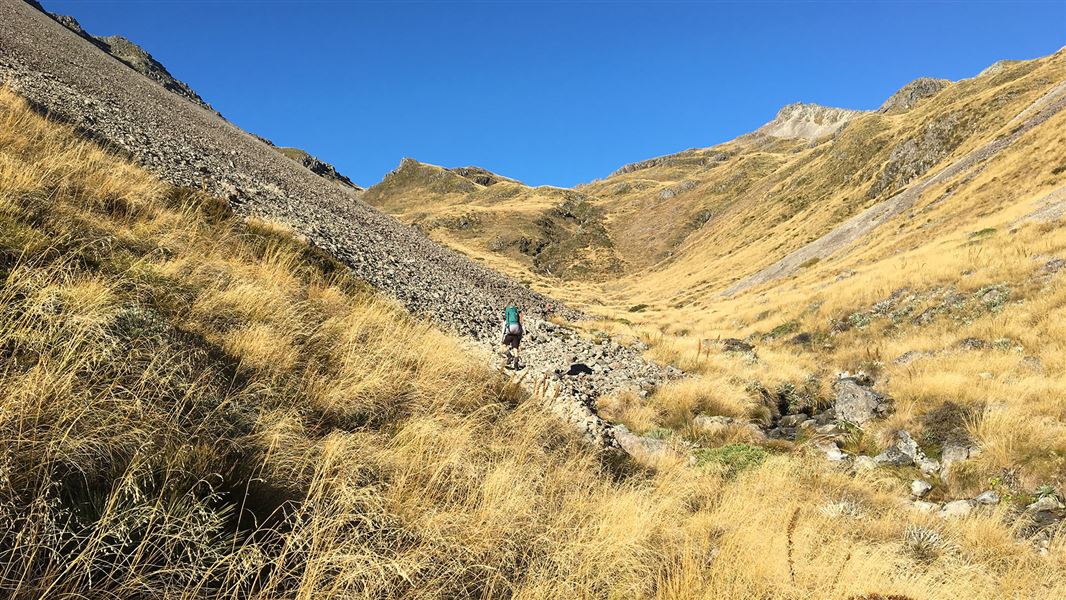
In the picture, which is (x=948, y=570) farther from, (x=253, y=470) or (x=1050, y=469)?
(x=253, y=470)

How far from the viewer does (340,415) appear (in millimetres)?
4305

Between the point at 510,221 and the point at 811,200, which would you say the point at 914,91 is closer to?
the point at 811,200

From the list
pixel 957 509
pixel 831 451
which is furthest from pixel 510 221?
pixel 957 509

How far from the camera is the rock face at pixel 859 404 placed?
1059 cm

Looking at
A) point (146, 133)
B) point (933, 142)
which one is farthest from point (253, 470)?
point (933, 142)

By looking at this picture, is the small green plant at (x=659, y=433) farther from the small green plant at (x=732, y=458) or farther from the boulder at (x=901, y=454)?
the boulder at (x=901, y=454)

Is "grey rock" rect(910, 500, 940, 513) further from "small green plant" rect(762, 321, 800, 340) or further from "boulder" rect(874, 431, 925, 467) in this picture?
"small green plant" rect(762, 321, 800, 340)

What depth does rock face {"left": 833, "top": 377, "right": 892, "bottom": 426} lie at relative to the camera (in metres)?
10.6

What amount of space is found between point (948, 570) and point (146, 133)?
1950cm

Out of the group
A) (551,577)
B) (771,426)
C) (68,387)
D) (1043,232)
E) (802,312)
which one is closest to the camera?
(68,387)

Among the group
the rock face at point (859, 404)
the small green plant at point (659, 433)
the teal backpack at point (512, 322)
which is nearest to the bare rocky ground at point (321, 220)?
the teal backpack at point (512, 322)

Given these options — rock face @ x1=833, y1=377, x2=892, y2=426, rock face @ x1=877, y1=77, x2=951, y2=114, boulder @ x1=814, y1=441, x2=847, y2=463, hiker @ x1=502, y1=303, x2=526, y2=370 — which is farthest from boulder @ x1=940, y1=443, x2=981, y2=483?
rock face @ x1=877, y1=77, x2=951, y2=114

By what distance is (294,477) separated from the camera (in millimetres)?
3363

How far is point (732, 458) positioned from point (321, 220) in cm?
1496
